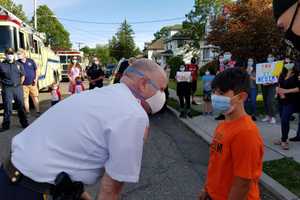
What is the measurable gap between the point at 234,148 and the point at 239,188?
0.25 m

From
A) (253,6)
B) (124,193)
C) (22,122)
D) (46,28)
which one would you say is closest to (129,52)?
(46,28)

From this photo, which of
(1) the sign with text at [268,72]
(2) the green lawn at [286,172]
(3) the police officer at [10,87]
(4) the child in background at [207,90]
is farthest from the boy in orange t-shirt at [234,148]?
(4) the child in background at [207,90]

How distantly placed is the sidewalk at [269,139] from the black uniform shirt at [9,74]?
466cm

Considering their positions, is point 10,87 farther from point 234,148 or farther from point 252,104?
point 234,148

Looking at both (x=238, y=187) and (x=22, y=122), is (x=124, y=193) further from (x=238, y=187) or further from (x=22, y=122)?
(x=22, y=122)

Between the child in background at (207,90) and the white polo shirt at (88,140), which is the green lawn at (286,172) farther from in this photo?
the child in background at (207,90)

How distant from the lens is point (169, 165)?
6.05 meters

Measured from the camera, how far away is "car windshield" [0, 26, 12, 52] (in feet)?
38.1

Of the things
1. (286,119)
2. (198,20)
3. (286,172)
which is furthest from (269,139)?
(198,20)

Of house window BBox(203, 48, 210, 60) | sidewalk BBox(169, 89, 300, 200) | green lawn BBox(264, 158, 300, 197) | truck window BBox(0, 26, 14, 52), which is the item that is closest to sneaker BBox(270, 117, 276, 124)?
sidewalk BBox(169, 89, 300, 200)

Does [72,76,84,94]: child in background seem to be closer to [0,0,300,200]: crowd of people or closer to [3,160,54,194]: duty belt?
[0,0,300,200]: crowd of people

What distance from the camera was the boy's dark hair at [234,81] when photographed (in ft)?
8.14

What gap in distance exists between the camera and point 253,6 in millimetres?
20750

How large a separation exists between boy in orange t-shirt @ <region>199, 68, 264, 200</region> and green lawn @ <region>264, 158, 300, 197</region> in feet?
8.64
